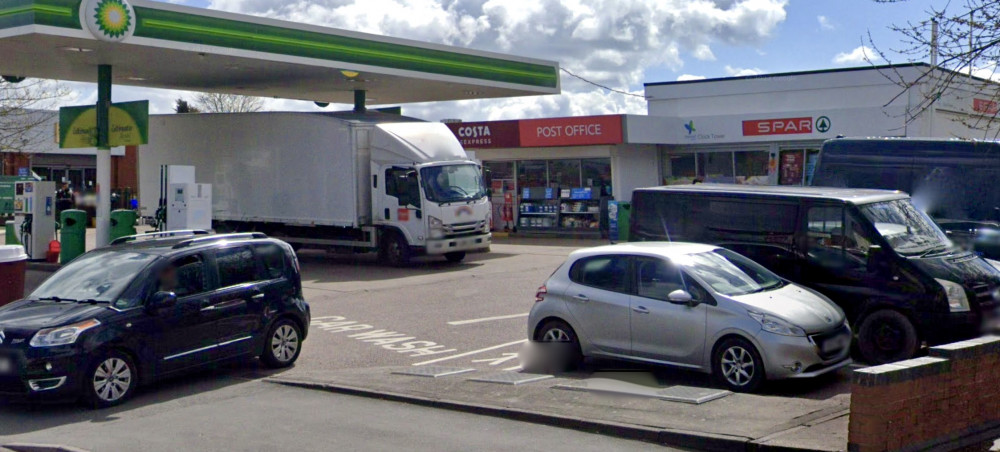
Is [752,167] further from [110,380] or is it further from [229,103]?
[229,103]

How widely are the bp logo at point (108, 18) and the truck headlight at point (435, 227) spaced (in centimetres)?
760

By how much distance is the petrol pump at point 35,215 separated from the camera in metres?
23.3

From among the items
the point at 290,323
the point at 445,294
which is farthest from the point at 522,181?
the point at 290,323

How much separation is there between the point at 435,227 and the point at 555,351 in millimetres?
11963

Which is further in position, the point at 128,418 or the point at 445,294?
the point at 445,294

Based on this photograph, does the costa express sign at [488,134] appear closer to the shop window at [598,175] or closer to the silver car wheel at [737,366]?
the shop window at [598,175]

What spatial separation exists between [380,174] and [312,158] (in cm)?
186

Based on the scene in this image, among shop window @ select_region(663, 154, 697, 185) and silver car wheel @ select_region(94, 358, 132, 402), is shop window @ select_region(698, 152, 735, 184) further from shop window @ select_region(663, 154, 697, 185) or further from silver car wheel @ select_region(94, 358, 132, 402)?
silver car wheel @ select_region(94, 358, 132, 402)

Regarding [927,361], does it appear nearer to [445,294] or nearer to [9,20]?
[445,294]

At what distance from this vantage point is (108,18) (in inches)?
722

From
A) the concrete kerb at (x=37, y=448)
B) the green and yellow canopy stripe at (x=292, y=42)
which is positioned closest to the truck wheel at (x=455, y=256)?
the green and yellow canopy stripe at (x=292, y=42)

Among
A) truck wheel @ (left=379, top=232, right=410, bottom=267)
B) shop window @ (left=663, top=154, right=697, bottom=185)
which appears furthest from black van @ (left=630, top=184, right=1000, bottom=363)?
shop window @ (left=663, top=154, right=697, bottom=185)

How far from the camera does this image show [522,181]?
33.5 metres

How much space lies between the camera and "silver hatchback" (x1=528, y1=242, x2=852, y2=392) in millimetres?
9656
